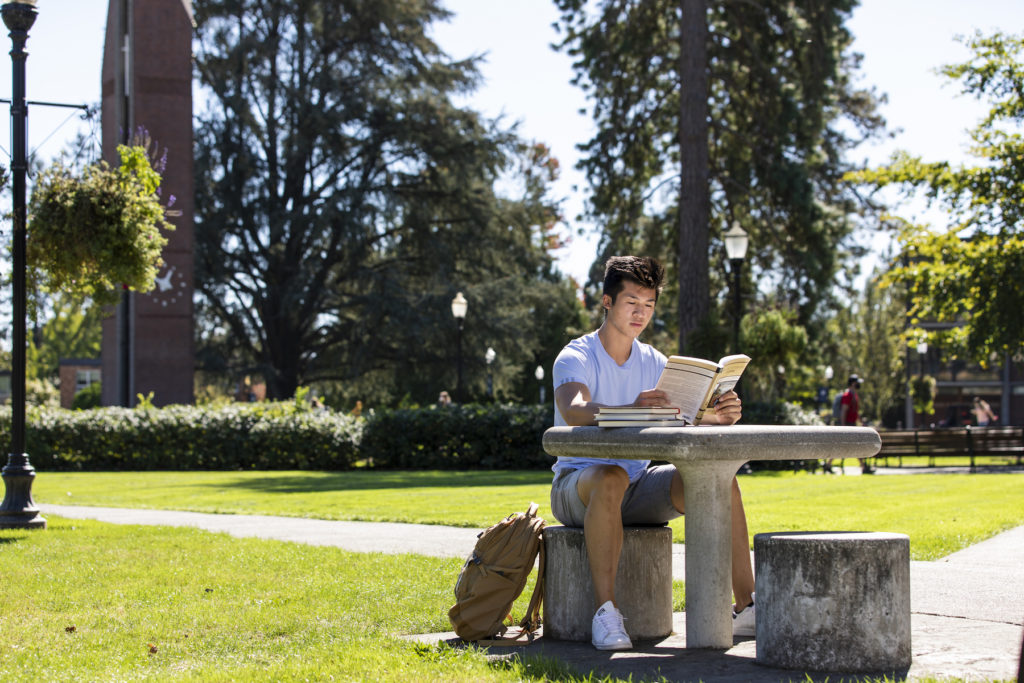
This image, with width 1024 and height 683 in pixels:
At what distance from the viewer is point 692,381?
15.0 feet

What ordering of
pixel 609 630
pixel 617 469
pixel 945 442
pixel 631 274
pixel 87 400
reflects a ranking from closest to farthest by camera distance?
pixel 609 630 → pixel 617 469 → pixel 631 274 → pixel 945 442 → pixel 87 400

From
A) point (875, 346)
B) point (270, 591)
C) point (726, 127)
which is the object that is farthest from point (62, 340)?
point (270, 591)

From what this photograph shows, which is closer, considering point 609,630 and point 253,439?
point 609,630

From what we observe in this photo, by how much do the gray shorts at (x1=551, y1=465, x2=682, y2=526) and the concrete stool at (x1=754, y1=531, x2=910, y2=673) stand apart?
837 mm

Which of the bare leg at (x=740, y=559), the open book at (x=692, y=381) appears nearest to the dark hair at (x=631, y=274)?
the open book at (x=692, y=381)

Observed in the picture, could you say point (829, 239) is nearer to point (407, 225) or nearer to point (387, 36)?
point (407, 225)

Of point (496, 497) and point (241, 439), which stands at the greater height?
point (241, 439)

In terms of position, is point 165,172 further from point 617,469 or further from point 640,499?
point 617,469

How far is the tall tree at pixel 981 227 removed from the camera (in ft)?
68.9

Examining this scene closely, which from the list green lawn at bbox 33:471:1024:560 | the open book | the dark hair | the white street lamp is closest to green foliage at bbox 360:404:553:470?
green lawn at bbox 33:471:1024:560

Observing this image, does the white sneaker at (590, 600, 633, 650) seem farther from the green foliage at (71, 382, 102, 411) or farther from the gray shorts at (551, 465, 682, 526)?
the green foliage at (71, 382, 102, 411)

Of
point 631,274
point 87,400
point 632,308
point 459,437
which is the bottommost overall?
point 459,437

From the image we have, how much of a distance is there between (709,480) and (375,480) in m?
14.1

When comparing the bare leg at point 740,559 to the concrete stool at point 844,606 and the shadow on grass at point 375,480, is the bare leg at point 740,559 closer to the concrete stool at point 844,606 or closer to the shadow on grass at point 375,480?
the concrete stool at point 844,606
